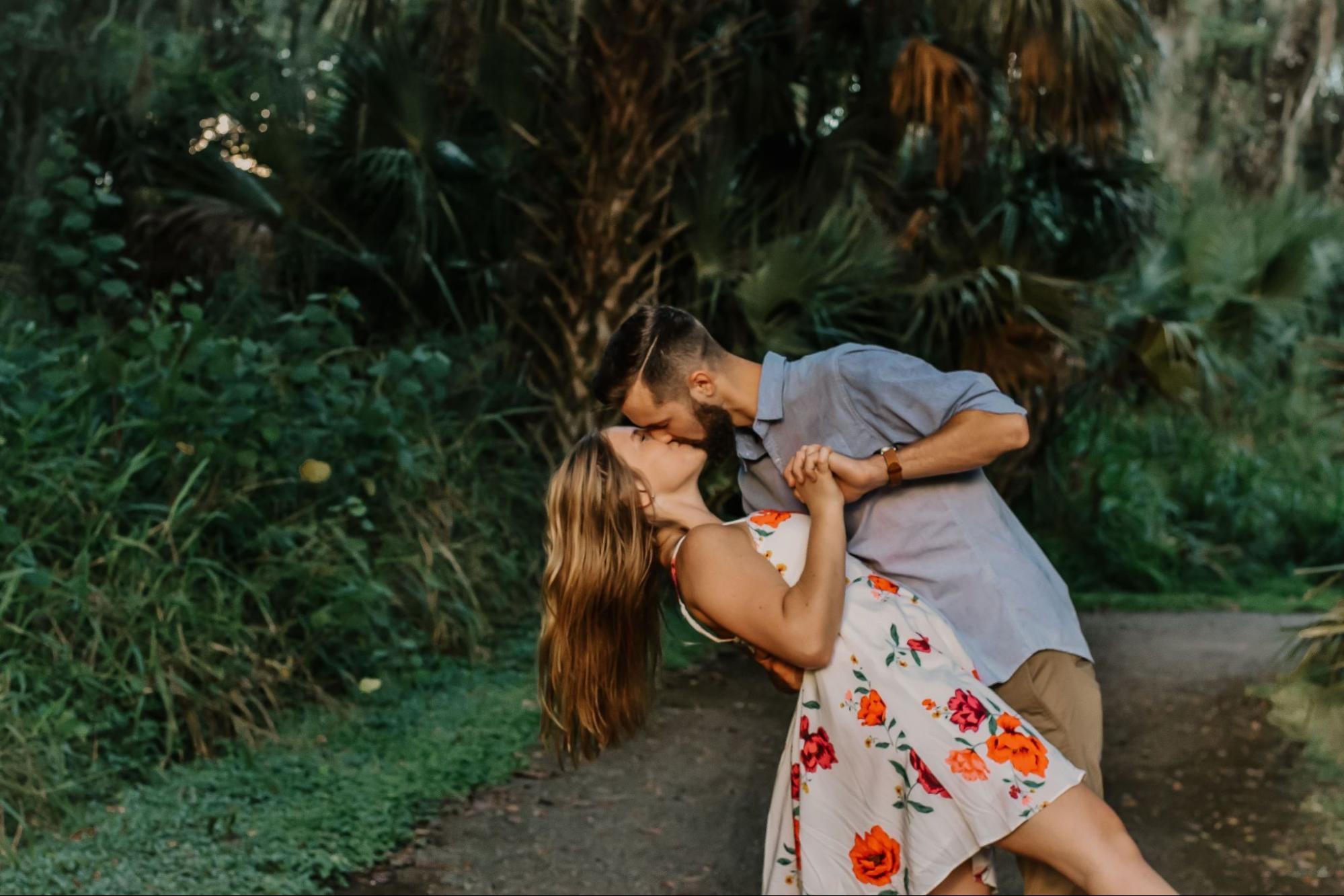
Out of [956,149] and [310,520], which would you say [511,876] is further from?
[956,149]

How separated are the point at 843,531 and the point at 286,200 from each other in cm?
713

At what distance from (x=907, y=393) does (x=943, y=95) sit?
21.6ft

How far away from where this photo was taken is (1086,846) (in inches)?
102

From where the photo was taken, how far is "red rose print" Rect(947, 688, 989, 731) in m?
2.68

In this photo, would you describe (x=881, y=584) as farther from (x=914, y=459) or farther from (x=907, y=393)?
(x=907, y=393)

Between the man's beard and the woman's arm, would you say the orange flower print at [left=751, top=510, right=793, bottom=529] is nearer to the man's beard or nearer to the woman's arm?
the woman's arm

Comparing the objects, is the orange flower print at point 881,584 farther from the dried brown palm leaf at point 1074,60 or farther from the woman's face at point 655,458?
the dried brown palm leaf at point 1074,60

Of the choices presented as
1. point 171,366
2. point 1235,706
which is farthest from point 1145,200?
point 171,366

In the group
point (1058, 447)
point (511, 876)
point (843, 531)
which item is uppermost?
point (843, 531)

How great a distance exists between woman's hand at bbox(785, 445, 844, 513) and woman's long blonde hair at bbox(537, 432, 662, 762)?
1.10ft

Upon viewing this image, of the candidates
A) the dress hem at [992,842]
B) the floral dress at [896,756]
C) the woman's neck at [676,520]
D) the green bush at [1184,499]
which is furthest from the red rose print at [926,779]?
the green bush at [1184,499]

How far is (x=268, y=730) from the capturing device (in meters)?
5.82

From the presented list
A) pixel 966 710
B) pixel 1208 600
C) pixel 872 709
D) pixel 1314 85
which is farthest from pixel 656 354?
pixel 1314 85

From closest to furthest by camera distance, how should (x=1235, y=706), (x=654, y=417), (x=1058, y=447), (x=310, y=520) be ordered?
(x=654, y=417), (x=310, y=520), (x=1235, y=706), (x=1058, y=447)
